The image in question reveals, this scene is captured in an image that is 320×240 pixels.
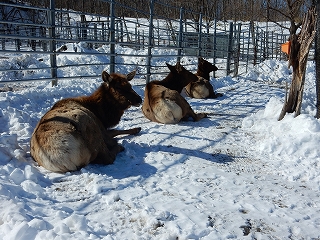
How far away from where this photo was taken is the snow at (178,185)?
2926 millimetres

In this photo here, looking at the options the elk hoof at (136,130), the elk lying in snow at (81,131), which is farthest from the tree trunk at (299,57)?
the elk lying in snow at (81,131)

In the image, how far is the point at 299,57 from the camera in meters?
5.67

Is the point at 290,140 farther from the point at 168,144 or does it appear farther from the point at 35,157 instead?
the point at 35,157

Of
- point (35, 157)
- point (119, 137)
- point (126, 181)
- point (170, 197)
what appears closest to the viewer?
point (170, 197)

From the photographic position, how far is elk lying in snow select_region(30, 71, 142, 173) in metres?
4.10

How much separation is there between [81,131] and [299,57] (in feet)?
12.5

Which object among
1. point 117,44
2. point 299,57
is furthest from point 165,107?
point 117,44

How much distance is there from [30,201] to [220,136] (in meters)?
3.64

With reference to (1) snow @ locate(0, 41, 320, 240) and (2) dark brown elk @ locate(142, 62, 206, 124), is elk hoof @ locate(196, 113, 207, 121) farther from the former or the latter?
(1) snow @ locate(0, 41, 320, 240)

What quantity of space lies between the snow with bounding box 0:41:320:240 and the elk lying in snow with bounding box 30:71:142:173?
0.50ft

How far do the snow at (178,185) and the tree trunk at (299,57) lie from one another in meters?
0.32

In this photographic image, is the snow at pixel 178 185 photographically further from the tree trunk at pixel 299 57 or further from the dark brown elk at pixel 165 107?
the tree trunk at pixel 299 57

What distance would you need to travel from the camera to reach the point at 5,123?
19.1 feet

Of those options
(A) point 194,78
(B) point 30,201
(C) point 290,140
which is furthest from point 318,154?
(A) point 194,78
